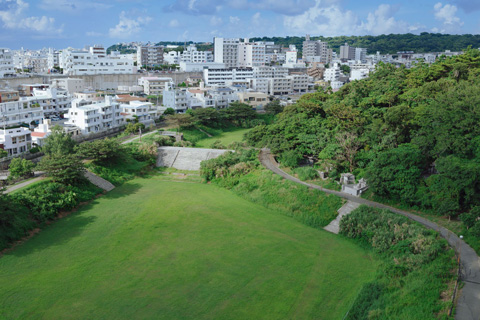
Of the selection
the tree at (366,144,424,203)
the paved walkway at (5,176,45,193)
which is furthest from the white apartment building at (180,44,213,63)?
the tree at (366,144,424,203)

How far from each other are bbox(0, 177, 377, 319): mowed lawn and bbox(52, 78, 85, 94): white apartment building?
39.4 metres

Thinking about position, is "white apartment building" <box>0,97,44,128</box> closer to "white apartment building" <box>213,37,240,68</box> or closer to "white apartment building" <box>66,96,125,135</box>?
"white apartment building" <box>66,96,125,135</box>

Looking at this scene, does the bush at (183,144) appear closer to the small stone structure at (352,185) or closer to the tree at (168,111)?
the tree at (168,111)

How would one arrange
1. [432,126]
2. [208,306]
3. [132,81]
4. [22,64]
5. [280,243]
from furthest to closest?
[22,64], [132,81], [432,126], [280,243], [208,306]

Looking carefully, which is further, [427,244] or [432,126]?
[432,126]

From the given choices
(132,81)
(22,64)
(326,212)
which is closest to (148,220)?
(326,212)

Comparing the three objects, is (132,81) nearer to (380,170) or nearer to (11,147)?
(11,147)

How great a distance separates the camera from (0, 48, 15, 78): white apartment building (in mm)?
59312

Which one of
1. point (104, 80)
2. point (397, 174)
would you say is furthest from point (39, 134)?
point (104, 80)

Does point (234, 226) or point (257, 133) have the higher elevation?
point (257, 133)

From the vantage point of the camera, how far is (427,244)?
17.0m

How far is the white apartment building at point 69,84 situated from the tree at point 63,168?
3569 cm

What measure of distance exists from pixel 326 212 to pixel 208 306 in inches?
397

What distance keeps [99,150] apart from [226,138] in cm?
1627
